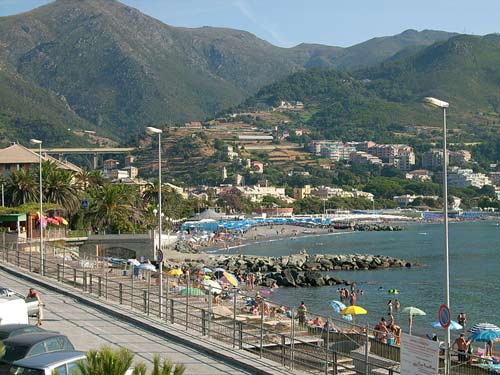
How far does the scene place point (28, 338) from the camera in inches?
571

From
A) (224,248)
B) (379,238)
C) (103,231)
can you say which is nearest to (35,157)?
(103,231)

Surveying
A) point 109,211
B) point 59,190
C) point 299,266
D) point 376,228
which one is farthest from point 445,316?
point 376,228

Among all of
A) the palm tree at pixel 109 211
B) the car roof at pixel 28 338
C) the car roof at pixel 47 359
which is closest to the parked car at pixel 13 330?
the car roof at pixel 28 338

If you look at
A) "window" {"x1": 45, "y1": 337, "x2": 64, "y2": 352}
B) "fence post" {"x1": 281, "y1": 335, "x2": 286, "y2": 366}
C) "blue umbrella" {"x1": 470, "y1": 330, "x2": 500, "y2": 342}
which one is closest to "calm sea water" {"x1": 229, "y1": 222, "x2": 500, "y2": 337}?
"blue umbrella" {"x1": 470, "y1": 330, "x2": 500, "y2": 342}

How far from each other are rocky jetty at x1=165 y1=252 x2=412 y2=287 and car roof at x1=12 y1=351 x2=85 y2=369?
148 feet

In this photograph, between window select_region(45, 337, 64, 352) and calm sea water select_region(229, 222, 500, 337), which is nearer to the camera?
window select_region(45, 337, 64, 352)

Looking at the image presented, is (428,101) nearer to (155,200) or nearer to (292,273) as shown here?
(292,273)

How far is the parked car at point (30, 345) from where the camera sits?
13867 millimetres

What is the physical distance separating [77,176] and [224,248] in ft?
114

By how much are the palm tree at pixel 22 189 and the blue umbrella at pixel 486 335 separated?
113ft

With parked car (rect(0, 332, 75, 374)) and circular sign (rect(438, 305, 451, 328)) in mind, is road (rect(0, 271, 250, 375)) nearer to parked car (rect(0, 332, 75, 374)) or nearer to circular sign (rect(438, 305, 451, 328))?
parked car (rect(0, 332, 75, 374))

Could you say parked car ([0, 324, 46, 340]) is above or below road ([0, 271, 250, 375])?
above

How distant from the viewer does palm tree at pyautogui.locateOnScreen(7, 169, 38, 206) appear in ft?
178

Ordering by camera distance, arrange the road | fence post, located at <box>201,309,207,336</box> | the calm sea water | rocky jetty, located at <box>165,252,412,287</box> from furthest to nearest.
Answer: rocky jetty, located at <box>165,252,412,287</box> < the calm sea water < fence post, located at <box>201,309,207,336</box> < the road
